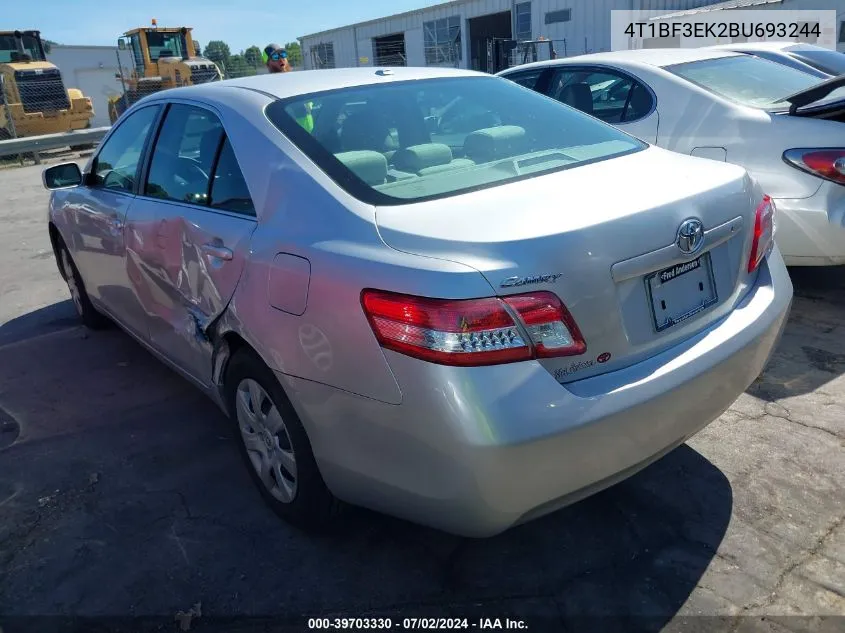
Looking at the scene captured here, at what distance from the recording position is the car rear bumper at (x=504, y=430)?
1831 millimetres

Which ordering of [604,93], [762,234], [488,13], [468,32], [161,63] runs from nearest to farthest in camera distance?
[762,234] → [604,93] → [161,63] → [488,13] → [468,32]

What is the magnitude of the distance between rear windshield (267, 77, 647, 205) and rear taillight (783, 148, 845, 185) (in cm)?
178

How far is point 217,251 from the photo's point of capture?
8.68 ft

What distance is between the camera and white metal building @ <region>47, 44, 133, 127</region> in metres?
42.6

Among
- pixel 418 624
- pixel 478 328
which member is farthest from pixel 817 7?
pixel 418 624

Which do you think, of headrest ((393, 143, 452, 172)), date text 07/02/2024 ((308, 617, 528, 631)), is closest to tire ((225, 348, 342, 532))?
date text 07/02/2024 ((308, 617, 528, 631))

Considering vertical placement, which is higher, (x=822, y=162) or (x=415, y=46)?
(x=415, y=46)

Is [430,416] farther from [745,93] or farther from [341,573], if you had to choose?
[745,93]

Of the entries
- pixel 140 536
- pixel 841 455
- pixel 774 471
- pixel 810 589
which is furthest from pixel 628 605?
Result: pixel 140 536

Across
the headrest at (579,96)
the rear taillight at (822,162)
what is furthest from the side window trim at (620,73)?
the rear taillight at (822,162)

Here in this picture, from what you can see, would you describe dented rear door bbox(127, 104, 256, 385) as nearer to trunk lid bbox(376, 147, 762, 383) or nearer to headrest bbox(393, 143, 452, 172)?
headrest bbox(393, 143, 452, 172)

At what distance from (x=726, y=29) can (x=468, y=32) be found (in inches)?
584

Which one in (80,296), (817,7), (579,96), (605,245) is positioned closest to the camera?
(605,245)

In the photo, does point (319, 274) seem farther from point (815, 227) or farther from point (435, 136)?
point (815, 227)
